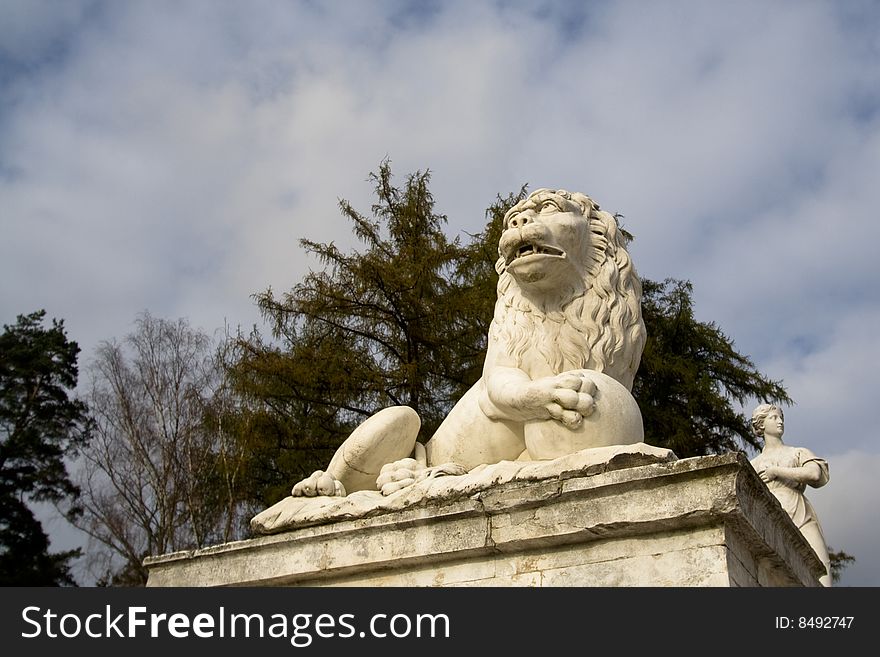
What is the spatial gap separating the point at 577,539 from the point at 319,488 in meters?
1.65

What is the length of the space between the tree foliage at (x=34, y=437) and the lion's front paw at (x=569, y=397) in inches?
556

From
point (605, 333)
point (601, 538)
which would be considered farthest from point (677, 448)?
point (601, 538)

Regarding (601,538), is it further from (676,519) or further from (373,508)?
(373,508)

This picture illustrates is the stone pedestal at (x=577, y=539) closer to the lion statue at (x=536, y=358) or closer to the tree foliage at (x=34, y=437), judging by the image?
the lion statue at (x=536, y=358)

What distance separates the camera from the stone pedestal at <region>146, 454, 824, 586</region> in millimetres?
3520

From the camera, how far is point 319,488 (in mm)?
4863

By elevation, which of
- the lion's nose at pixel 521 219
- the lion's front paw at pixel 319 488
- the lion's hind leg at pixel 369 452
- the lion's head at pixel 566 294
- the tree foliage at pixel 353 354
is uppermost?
the tree foliage at pixel 353 354

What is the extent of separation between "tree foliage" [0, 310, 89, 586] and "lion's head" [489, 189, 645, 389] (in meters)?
13.7

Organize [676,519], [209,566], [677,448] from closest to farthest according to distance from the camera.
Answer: [676,519], [209,566], [677,448]

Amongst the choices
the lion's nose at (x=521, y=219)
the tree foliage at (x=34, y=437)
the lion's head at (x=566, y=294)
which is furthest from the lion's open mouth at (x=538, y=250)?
the tree foliage at (x=34, y=437)

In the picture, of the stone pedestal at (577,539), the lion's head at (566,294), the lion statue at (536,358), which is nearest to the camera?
the stone pedestal at (577,539)

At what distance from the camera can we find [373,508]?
429 cm

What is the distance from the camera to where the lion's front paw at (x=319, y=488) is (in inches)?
191

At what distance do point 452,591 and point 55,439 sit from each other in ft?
55.5
